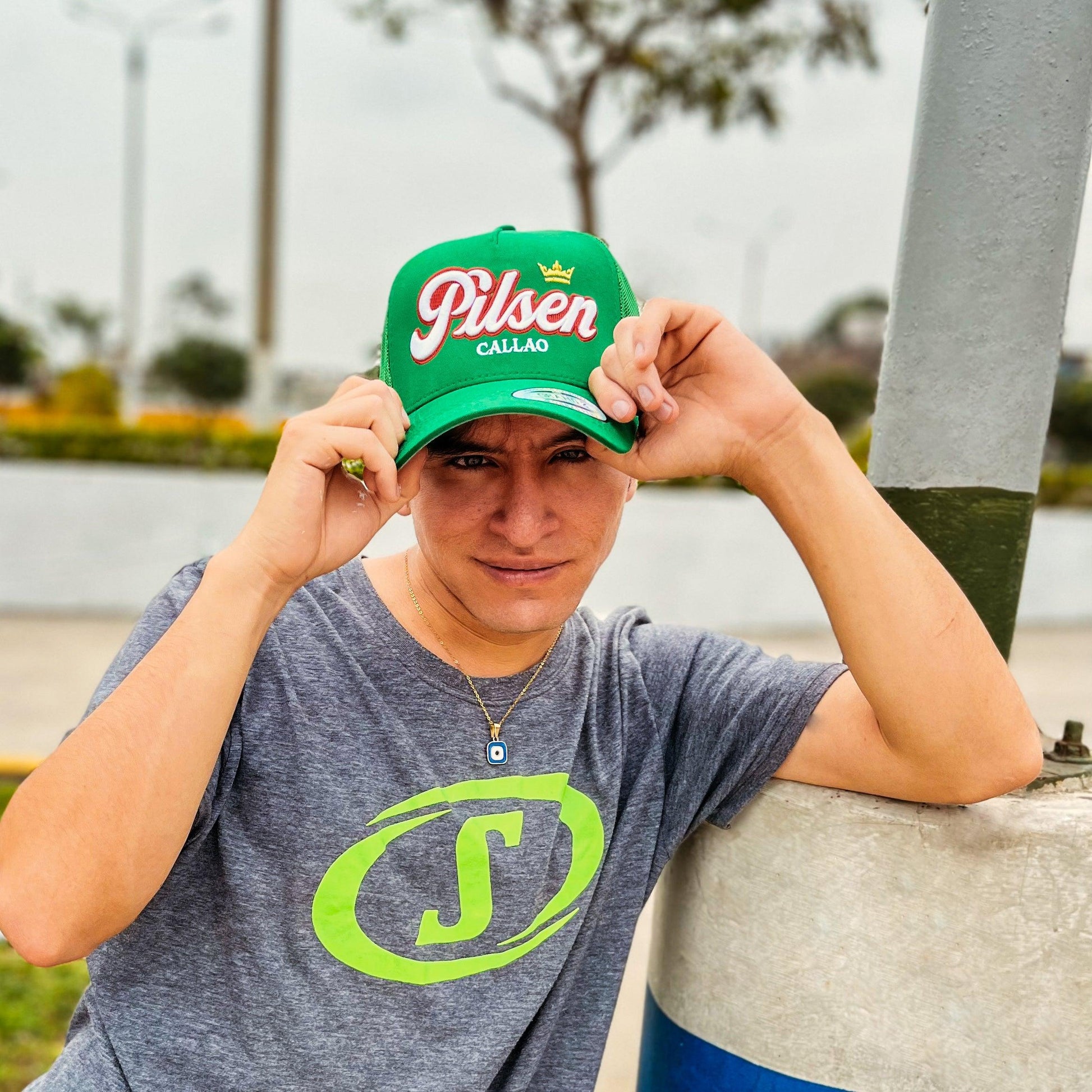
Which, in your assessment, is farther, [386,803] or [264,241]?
[264,241]

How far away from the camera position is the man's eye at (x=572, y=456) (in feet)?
5.27

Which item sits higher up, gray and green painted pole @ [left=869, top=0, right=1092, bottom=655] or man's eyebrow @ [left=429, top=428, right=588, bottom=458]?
gray and green painted pole @ [left=869, top=0, right=1092, bottom=655]

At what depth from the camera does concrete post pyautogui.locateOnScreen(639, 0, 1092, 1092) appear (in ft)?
4.86

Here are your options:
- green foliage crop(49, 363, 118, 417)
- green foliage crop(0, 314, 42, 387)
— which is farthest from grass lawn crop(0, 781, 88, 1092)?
green foliage crop(0, 314, 42, 387)

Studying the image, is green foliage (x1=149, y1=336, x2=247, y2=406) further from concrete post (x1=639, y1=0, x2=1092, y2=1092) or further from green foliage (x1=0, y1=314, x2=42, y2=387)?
concrete post (x1=639, y1=0, x2=1092, y2=1092)

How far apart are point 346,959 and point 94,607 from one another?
27.2ft

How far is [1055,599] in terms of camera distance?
11.2m

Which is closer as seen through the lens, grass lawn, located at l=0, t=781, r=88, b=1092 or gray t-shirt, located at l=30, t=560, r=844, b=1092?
gray t-shirt, located at l=30, t=560, r=844, b=1092

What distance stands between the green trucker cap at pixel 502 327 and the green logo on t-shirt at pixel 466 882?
1.66ft

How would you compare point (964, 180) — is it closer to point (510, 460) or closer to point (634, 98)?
point (510, 460)

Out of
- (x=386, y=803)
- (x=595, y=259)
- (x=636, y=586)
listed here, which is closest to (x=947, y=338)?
(x=595, y=259)

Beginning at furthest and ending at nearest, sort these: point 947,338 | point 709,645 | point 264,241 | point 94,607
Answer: point 264,241, point 94,607, point 709,645, point 947,338

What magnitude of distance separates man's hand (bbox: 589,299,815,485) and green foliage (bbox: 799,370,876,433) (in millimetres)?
20239

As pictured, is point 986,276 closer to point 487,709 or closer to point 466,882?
point 487,709
